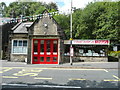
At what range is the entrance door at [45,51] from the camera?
53.4 ft

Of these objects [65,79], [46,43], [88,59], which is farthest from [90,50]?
[65,79]

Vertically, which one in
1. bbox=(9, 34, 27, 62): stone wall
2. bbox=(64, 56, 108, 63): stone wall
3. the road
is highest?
bbox=(9, 34, 27, 62): stone wall

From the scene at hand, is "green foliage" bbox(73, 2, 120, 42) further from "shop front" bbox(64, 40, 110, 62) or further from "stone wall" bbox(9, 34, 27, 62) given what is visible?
"stone wall" bbox(9, 34, 27, 62)

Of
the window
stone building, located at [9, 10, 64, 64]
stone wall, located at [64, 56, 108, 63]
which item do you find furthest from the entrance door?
the window

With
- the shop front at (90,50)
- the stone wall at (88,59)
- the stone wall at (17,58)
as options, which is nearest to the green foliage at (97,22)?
the shop front at (90,50)

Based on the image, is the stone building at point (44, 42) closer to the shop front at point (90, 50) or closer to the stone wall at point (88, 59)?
the shop front at point (90, 50)

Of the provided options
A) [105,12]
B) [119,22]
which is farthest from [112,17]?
[105,12]

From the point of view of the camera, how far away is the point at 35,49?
1642cm

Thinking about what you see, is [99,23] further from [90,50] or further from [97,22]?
[90,50]

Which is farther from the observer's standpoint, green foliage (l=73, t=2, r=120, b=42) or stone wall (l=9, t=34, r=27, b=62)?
green foliage (l=73, t=2, r=120, b=42)

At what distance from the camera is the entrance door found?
53.4 ft

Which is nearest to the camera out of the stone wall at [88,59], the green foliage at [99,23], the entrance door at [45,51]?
the entrance door at [45,51]

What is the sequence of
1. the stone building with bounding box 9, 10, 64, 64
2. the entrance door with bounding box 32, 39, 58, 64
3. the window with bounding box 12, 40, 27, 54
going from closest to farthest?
1. the stone building with bounding box 9, 10, 64, 64
2. the entrance door with bounding box 32, 39, 58, 64
3. the window with bounding box 12, 40, 27, 54

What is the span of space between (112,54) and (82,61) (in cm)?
455
